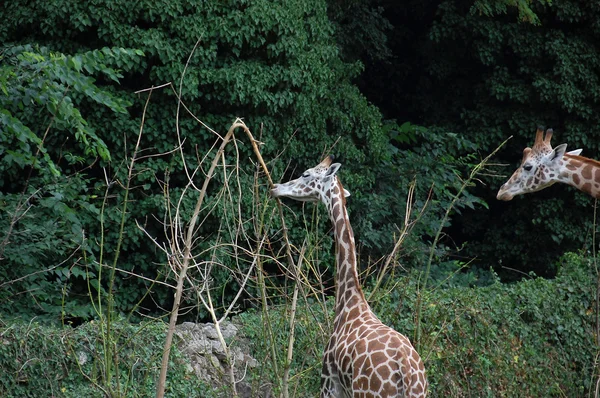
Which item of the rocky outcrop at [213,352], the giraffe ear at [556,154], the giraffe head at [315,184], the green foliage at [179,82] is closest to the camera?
the giraffe head at [315,184]

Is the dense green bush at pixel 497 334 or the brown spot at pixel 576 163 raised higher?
the brown spot at pixel 576 163

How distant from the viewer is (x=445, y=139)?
12.5m

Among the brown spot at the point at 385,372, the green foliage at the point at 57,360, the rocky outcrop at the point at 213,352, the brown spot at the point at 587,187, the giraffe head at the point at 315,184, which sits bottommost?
the rocky outcrop at the point at 213,352

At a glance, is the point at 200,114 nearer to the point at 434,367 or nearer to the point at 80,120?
the point at 80,120

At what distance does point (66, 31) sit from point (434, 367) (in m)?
5.30

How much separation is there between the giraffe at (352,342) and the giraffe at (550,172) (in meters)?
1.29

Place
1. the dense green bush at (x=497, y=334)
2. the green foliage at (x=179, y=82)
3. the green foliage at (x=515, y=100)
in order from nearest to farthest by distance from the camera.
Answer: the dense green bush at (x=497, y=334), the green foliage at (x=179, y=82), the green foliage at (x=515, y=100)

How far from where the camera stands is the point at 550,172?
633 centimetres

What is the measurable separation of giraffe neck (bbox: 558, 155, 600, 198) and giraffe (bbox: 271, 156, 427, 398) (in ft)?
5.54

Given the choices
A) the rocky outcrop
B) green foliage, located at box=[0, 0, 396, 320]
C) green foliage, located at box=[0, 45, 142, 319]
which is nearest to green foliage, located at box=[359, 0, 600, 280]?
green foliage, located at box=[0, 0, 396, 320]

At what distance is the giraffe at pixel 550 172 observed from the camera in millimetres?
6301

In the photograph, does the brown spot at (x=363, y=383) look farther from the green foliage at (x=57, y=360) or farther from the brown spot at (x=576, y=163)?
the brown spot at (x=576, y=163)

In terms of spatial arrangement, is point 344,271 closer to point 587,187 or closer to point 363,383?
point 363,383

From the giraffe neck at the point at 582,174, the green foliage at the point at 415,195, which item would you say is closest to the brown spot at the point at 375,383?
the giraffe neck at the point at 582,174
